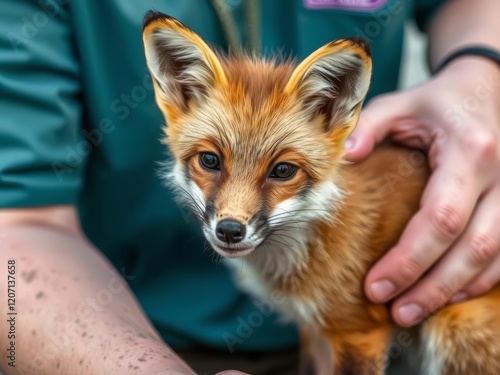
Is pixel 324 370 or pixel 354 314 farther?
pixel 324 370

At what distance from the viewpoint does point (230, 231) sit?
1073mm

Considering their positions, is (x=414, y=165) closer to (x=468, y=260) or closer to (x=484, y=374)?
(x=468, y=260)

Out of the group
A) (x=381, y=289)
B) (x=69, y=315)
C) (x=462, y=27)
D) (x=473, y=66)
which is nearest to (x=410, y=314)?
(x=381, y=289)

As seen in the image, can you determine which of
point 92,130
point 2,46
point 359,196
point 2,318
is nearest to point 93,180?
point 92,130

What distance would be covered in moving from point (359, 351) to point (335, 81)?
0.64 m

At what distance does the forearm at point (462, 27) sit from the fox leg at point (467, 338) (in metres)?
0.60

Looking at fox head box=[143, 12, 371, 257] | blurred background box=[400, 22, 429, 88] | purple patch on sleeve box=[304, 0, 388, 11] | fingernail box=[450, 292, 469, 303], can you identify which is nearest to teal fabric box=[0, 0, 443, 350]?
purple patch on sleeve box=[304, 0, 388, 11]

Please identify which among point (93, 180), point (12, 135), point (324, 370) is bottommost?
point (324, 370)

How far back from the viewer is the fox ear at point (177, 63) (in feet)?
3.32

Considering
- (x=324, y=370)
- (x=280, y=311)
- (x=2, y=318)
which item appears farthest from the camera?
(x=324, y=370)

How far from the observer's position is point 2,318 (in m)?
1.24

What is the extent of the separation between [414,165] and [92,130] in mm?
790

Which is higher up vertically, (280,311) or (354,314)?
(354,314)

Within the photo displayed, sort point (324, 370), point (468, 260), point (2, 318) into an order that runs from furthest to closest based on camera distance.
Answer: point (324, 370) → point (468, 260) → point (2, 318)
